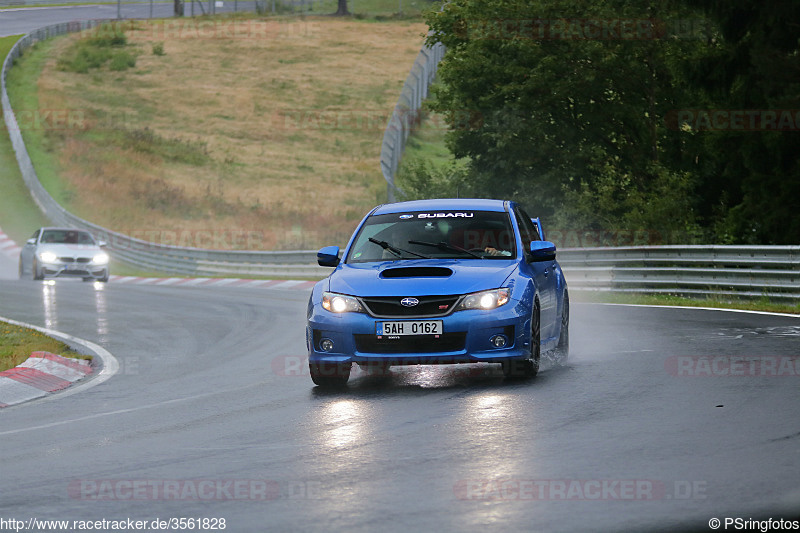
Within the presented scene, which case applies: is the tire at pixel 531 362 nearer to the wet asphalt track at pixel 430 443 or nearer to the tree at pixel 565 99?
the wet asphalt track at pixel 430 443

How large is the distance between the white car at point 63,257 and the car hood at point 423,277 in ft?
73.4

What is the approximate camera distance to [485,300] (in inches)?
424

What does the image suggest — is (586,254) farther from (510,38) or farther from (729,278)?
(510,38)

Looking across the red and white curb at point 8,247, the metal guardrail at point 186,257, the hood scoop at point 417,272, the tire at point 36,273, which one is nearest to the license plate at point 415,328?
the hood scoop at point 417,272

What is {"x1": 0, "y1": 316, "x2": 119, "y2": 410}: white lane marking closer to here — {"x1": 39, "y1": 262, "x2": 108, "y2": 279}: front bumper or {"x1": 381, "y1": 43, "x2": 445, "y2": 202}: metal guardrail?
{"x1": 39, "y1": 262, "x2": 108, "y2": 279}: front bumper

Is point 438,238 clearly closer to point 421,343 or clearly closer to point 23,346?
point 421,343

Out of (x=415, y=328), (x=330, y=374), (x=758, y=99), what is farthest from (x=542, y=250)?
(x=758, y=99)

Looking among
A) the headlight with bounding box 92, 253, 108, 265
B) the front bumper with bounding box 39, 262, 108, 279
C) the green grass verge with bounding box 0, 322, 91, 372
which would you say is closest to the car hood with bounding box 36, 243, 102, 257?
the headlight with bounding box 92, 253, 108, 265

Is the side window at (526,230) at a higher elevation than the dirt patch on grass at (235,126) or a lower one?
higher

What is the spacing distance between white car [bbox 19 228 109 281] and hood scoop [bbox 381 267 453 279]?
74.2ft

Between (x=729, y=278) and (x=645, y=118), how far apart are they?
43.5ft

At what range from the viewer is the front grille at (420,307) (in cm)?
1070

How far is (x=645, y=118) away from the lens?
3378 centimetres

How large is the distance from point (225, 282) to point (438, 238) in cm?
2323
